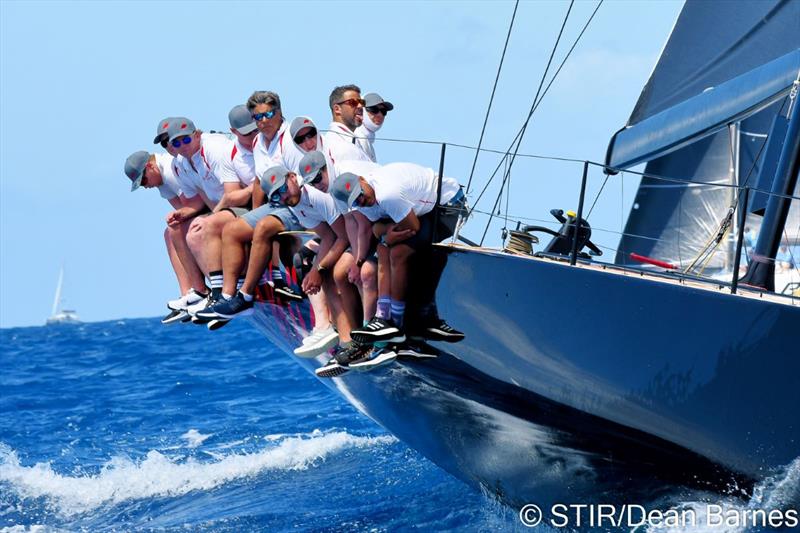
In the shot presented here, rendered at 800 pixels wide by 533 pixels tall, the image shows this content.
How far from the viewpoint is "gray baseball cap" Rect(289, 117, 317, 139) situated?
6672 millimetres

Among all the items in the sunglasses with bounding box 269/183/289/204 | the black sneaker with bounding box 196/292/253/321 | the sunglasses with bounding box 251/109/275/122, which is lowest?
the black sneaker with bounding box 196/292/253/321

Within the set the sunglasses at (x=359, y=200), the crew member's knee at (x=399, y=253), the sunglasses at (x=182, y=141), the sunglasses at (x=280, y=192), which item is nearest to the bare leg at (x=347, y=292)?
the crew member's knee at (x=399, y=253)

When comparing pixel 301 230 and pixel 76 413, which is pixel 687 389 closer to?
pixel 301 230

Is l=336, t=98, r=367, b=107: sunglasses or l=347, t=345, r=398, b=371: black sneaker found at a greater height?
l=336, t=98, r=367, b=107: sunglasses

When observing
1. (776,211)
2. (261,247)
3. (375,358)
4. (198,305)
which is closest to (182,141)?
(261,247)

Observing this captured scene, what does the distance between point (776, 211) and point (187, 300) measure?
12.6 ft

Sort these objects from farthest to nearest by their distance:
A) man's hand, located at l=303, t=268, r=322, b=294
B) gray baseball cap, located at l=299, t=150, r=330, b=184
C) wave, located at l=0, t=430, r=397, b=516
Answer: wave, located at l=0, t=430, r=397, b=516
man's hand, located at l=303, t=268, r=322, b=294
gray baseball cap, located at l=299, t=150, r=330, b=184

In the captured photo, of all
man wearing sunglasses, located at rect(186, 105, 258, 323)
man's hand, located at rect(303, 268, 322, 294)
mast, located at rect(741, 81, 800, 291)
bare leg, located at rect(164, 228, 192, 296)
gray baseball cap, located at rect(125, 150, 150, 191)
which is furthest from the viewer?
bare leg, located at rect(164, 228, 192, 296)

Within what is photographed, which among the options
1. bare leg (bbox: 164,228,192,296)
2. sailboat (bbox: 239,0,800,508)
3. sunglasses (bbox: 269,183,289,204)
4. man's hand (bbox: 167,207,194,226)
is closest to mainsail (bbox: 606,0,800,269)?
sailboat (bbox: 239,0,800,508)

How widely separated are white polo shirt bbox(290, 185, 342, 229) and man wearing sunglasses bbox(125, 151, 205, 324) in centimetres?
148

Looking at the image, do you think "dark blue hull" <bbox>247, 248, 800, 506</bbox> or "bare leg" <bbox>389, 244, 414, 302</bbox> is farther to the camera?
"bare leg" <bbox>389, 244, 414, 302</bbox>

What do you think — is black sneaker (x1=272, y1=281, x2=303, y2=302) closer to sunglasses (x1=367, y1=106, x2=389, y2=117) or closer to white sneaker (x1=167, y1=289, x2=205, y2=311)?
white sneaker (x1=167, y1=289, x2=205, y2=311)

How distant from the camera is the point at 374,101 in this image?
695 cm

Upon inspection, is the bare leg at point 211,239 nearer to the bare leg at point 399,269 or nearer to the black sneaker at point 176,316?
the black sneaker at point 176,316
